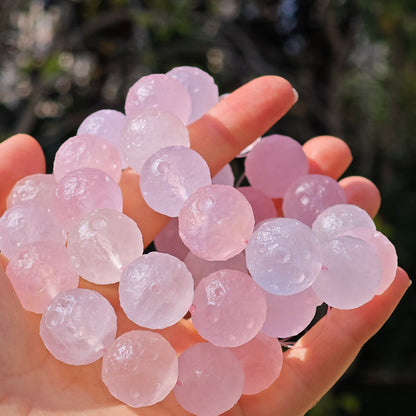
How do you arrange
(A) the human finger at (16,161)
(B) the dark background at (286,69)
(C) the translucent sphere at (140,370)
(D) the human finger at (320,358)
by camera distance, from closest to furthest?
(C) the translucent sphere at (140,370) < (D) the human finger at (320,358) < (A) the human finger at (16,161) < (B) the dark background at (286,69)

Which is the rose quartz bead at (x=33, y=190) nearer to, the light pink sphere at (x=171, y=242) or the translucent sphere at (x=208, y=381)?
the light pink sphere at (x=171, y=242)

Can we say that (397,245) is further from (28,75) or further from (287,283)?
(28,75)

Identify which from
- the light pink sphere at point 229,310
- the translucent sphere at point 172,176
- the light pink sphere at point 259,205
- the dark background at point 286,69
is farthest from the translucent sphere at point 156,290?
the dark background at point 286,69

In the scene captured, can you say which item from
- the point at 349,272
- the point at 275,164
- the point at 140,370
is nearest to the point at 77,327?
the point at 140,370

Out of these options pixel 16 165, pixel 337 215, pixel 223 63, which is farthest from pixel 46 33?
pixel 337 215

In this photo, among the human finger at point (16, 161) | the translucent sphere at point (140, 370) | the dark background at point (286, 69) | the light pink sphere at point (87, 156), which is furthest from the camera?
the dark background at point (286, 69)

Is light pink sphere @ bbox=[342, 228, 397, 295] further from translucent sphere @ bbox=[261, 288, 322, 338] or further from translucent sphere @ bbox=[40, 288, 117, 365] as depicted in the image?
translucent sphere @ bbox=[40, 288, 117, 365]

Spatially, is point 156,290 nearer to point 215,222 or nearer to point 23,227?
point 215,222
